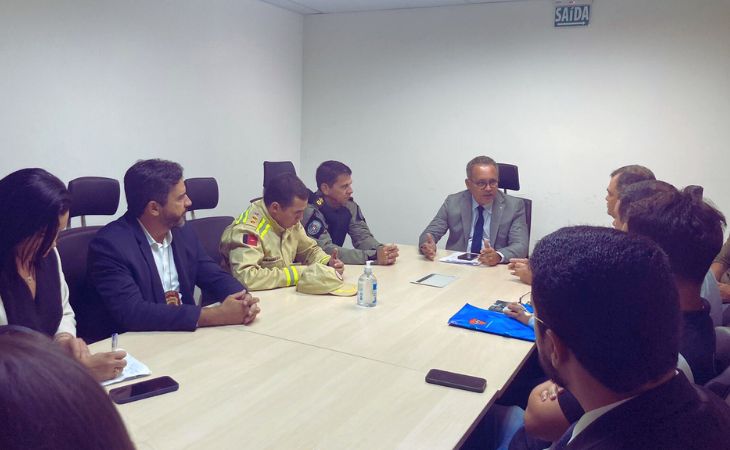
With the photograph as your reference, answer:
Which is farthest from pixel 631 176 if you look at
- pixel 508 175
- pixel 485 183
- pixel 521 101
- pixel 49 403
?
pixel 49 403

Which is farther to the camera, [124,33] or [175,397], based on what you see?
[124,33]

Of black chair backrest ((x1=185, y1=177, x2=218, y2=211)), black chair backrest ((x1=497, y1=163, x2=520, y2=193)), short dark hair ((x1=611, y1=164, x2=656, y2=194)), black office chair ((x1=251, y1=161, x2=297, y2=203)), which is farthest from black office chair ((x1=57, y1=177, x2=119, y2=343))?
black chair backrest ((x1=497, y1=163, x2=520, y2=193))

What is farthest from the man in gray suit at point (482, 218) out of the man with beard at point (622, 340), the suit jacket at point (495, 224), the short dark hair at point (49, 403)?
the short dark hair at point (49, 403)

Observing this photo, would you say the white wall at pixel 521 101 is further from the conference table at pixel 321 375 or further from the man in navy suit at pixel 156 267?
the man in navy suit at pixel 156 267

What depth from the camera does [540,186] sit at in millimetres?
4941

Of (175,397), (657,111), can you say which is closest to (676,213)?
(175,397)

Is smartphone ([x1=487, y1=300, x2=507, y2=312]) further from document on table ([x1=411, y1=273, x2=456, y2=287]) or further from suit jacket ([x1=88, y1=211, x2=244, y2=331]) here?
suit jacket ([x1=88, y1=211, x2=244, y2=331])

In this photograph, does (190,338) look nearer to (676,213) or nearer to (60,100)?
(676,213)

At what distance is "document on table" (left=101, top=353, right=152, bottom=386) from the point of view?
165 cm

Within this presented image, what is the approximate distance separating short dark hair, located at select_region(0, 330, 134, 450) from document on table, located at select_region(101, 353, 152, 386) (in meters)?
1.20

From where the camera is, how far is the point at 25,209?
189 cm

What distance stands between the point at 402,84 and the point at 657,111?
2.23m

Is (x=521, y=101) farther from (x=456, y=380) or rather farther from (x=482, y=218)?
(x=456, y=380)

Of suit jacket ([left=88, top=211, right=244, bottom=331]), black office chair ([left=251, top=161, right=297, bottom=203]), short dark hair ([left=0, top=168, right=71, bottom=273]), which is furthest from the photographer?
black office chair ([left=251, top=161, right=297, bottom=203])
